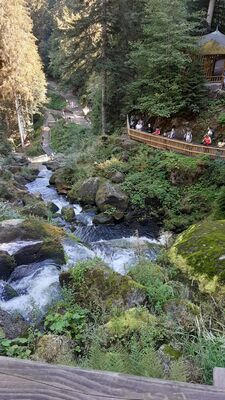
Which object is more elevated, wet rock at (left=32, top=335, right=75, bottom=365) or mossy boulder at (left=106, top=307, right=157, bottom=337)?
mossy boulder at (left=106, top=307, right=157, bottom=337)

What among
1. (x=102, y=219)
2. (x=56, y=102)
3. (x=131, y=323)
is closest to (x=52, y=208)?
(x=102, y=219)

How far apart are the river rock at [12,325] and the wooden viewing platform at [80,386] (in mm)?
5433

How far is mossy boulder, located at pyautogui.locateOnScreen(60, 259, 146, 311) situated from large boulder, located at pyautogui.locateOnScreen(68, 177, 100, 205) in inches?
367

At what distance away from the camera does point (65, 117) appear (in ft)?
145

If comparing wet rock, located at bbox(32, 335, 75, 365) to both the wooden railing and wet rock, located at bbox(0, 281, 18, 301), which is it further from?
the wooden railing

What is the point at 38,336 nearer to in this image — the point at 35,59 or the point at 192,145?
the point at 192,145

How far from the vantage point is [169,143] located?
1850 centimetres

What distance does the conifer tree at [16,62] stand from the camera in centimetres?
2625

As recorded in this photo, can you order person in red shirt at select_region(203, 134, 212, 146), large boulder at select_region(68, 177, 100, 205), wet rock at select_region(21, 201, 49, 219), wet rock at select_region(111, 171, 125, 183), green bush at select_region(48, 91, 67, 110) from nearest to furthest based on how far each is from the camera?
wet rock at select_region(21, 201, 49, 219)
large boulder at select_region(68, 177, 100, 205)
wet rock at select_region(111, 171, 125, 183)
person in red shirt at select_region(203, 134, 212, 146)
green bush at select_region(48, 91, 67, 110)

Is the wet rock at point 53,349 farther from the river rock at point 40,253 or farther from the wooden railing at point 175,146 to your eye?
the wooden railing at point 175,146

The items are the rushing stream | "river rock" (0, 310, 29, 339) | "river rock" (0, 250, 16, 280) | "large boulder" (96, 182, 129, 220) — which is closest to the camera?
"river rock" (0, 310, 29, 339)

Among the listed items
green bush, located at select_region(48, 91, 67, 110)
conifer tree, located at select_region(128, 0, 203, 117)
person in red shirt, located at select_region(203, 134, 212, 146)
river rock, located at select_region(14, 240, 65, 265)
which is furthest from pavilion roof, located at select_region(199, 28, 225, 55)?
green bush, located at select_region(48, 91, 67, 110)

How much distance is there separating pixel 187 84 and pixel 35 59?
16.2 m

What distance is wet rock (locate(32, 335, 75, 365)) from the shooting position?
4.98m
